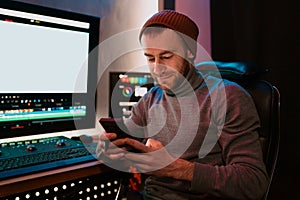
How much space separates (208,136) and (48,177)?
54 centimetres

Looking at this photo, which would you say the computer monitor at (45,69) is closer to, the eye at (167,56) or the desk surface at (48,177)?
the desk surface at (48,177)

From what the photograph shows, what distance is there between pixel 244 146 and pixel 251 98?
18 cm

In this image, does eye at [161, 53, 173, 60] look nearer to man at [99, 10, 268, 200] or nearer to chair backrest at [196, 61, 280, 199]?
man at [99, 10, 268, 200]

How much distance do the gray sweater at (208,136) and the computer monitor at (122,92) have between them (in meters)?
0.34

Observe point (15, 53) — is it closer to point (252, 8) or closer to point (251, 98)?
point (251, 98)

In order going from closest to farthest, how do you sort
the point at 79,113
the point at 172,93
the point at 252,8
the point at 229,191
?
the point at 229,191 → the point at 172,93 → the point at 79,113 → the point at 252,8

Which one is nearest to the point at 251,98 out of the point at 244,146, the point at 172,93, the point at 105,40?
the point at 244,146

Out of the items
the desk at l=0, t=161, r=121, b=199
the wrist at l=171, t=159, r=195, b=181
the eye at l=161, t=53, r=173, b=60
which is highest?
the eye at l=161, t=53, r=173, b=60

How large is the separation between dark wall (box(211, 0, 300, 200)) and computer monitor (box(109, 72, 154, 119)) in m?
0.62

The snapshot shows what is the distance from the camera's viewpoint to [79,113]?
132 centimetres

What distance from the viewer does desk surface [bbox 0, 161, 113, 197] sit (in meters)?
0.76

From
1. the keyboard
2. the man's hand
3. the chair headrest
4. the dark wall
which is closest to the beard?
the chair headrest

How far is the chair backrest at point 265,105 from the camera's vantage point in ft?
2.99

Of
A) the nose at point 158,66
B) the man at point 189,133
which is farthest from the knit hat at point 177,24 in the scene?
the nose at point 158,66
